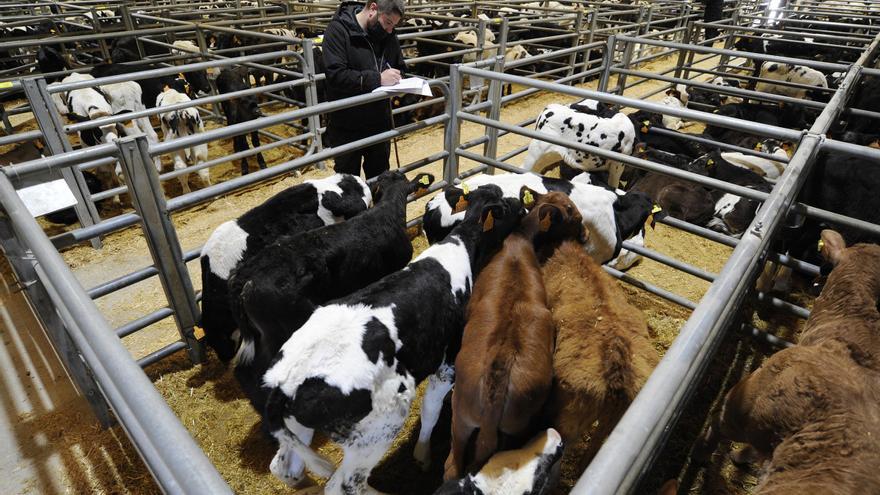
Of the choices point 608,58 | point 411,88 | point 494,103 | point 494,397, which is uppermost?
point 411,88

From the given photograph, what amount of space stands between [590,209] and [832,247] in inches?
56.7

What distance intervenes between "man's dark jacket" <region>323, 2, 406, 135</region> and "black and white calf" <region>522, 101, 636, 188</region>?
192 centimetres

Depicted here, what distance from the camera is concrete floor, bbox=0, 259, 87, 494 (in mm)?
2531

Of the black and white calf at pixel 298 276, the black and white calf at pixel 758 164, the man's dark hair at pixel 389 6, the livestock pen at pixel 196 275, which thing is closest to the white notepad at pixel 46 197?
the livestock pen at pixel 196 275

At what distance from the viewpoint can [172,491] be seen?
97cm

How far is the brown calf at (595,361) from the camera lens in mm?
2002

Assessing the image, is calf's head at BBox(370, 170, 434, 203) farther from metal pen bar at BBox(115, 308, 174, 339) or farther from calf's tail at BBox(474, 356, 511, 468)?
calf's tail at BBox(474, 356, 511, 468)

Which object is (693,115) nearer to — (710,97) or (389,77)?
(389,77)

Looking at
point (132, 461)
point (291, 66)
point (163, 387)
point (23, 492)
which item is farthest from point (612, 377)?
point (291, 66)

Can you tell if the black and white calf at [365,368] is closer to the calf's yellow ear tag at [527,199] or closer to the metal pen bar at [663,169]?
the calf's yellow ear tag at [527,199]

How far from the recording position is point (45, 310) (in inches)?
82.9

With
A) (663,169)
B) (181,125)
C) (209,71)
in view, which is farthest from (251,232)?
(209,71)

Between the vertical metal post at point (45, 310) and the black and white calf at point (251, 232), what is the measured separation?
2.17 feet

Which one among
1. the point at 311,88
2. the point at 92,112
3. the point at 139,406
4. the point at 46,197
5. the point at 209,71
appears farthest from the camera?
the point at 209,71
